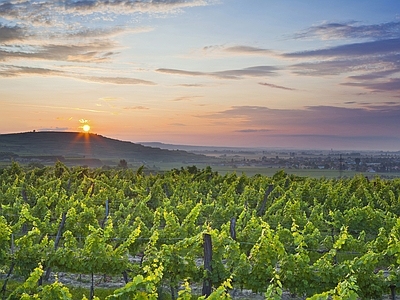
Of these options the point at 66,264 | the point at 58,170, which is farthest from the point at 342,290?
the point at 58,170

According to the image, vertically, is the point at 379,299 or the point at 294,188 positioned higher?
the point at 294,188

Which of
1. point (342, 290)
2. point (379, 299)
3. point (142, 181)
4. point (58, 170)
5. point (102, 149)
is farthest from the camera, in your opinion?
point (102, 149)

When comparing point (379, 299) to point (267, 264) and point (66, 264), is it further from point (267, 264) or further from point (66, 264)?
point (66, 264)

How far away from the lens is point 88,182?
24.3 metres

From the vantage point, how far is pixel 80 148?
11731 centimetres

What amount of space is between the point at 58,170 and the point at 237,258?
939 inches

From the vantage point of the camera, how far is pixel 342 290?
5.14 meters

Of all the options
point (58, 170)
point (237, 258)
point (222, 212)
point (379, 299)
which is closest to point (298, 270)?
point (237, 258)

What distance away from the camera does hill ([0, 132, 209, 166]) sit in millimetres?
106938

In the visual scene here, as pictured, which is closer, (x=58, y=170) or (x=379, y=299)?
(x=379, y=299)

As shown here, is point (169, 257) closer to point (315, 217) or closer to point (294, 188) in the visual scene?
point (315, 217)

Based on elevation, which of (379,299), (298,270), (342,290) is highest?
(342,290)

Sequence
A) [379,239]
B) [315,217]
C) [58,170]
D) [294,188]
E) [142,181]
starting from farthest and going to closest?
[58,170] → [142,181] → [294,188] → [315,217] → [379,239]

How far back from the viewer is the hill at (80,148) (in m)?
107
